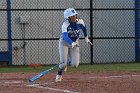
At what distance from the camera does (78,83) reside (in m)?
11.5

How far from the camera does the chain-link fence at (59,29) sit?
A: 1722 centimetres

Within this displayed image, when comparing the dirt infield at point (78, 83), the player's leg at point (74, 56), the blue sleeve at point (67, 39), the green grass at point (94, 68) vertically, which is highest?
the blue sleeve at point (67, 39)

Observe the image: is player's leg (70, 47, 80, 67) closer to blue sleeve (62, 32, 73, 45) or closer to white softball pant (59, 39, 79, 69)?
white softball pant (59, 39, 79, 69)

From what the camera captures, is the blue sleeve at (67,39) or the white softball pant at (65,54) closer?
the blue sleeve at (67,39)

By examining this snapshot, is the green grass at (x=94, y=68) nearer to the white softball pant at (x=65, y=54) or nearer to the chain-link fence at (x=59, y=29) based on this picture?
the chain-link fence at (x=59, y=29)

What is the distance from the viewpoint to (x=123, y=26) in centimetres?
1812

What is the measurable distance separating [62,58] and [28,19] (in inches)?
220

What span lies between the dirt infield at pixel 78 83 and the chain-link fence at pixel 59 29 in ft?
11.5

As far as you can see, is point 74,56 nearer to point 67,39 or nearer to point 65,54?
point 65,54

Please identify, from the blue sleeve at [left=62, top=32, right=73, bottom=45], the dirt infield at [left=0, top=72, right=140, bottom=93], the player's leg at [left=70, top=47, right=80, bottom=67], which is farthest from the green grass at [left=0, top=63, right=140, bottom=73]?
the blue sleeve at [left=62, top=32, right=73, bottom=45]

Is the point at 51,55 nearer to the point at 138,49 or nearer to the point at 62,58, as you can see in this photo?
the point at 138,49

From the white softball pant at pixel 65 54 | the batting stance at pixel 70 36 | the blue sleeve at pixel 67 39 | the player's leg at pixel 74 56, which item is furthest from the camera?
the player's leg at pixel 74 56

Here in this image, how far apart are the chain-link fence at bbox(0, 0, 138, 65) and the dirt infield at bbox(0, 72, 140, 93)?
3499mm

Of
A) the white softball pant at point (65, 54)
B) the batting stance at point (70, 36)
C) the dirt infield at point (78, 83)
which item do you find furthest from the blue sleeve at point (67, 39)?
the dirt infield at point (78, 83)
